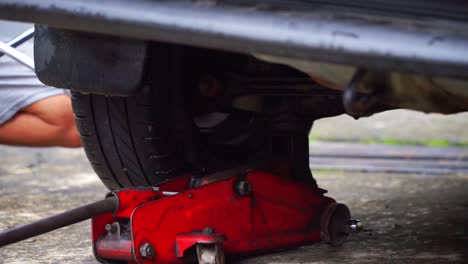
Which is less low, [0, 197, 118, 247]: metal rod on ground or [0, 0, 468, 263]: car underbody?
[0, 0, 468, 263]: car underbody

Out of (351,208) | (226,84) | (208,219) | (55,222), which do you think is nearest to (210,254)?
(208,219)

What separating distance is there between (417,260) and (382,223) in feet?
1.77

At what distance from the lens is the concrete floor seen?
237cm

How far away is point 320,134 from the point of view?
17.2 ft

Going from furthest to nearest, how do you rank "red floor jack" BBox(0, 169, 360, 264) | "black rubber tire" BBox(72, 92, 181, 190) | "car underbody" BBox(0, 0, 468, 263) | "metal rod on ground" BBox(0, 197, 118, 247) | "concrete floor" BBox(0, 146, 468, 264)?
"concrete floor" BBox(0, 146, 468, 264) < "black rubber tire" BBox(72, 92, 181, 190) < "red floor jack" BBox(0, 169, 360, 264) < "metal rod on ground" BBox(0, 197, 118, 247) < "car underbody" BBox(0, 0, 468, 263)

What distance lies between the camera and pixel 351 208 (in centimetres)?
308

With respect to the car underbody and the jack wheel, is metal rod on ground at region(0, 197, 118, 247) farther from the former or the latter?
the jack wheel

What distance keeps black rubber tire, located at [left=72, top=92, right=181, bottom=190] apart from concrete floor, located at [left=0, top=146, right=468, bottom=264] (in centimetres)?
30

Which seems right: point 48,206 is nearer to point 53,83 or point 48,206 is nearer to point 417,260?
point 53,83

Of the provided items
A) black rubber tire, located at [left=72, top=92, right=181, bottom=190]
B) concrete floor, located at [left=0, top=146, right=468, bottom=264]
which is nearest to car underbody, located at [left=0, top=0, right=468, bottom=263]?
black rubber tire, located at [left=72, top=92, right=181, bottom=190]

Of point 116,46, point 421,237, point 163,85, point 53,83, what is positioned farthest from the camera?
point 421,237

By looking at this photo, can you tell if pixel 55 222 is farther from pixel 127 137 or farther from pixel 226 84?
pixel 226 84

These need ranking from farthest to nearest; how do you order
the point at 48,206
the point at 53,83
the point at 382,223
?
the point at 48,206 < the point at 382,223 < the point at 53,83

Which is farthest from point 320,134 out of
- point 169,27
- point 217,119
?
point 169,27
